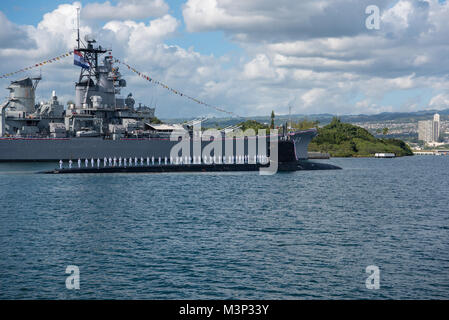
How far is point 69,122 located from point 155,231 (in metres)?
58.1

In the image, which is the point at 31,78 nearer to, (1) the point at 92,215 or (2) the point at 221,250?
(1) the point at 92,215

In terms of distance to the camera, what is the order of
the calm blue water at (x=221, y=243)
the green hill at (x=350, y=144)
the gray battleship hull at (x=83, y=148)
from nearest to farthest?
the calm blue water at (x=221, y=243)
the gray battleship hull at (x=83, y=148)
the green hill at (x=350, y=144)

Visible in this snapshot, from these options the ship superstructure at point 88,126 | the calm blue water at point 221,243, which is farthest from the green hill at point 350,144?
the calm blue water at point 221,243

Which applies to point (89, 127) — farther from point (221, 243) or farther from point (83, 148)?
point (221, 243)

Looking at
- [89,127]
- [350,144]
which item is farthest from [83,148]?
[350,144]

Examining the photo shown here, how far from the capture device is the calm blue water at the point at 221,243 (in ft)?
55.5

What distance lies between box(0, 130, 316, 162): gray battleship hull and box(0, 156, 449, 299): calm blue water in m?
33.9

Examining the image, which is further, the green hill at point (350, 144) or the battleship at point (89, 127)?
the green hill at point (350, 144)

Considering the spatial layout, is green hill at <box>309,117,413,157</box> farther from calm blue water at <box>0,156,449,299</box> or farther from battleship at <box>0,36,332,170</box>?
calm blue water at <box>0,156,449,299</box>

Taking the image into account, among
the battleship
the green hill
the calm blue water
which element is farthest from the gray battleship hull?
the green hill

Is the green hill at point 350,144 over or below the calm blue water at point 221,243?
over

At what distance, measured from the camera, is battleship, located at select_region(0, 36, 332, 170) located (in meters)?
74.9

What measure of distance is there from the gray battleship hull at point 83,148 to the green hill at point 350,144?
64.4m

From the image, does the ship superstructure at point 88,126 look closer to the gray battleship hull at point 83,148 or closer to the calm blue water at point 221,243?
the gray battleship hull at point 83,148
